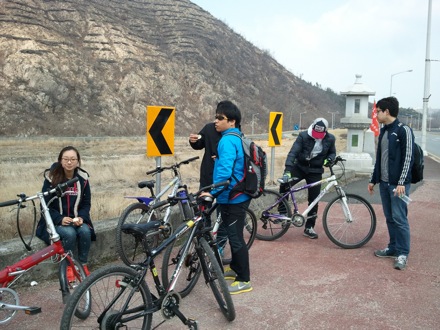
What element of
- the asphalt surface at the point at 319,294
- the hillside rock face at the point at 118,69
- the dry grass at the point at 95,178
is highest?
the hillside rock face at the point at 118,69

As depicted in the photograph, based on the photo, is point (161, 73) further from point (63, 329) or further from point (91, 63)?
point (63, 329)

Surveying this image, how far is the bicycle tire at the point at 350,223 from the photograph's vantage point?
5999 millimetres

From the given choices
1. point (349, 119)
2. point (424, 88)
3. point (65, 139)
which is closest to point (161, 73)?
point (65, 139)

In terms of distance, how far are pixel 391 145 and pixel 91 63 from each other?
5868 cm

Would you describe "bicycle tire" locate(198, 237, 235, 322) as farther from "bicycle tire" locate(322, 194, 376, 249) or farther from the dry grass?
"bicycle tire" locate(322, 194, 376, 249)

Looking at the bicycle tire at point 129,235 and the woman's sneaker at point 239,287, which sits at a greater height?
the bicycle tire at point 129,235

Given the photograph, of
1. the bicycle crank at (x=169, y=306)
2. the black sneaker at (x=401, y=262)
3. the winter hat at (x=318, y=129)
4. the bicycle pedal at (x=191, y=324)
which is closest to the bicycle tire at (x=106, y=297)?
the bicycle crank at (x=169, y=306)

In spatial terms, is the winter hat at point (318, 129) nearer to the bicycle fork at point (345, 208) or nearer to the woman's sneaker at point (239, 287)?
the bicycle fork at point (345, 208)

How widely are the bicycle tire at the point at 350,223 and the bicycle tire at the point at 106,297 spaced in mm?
3353

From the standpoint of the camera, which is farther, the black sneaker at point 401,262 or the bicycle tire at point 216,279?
the black sneaker at point 401,262

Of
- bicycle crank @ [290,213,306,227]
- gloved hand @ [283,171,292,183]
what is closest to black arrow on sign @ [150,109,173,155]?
gloved hand @ [283,171,292,183]

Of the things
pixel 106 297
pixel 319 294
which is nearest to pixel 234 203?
pixel 319 294

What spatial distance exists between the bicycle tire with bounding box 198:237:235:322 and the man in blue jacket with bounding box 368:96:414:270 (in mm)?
2367

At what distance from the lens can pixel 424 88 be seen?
79.1ft
